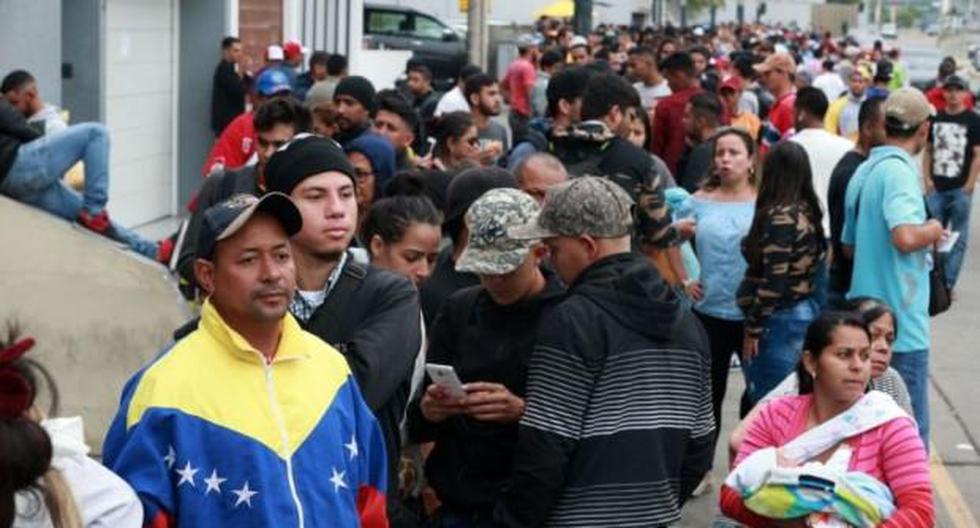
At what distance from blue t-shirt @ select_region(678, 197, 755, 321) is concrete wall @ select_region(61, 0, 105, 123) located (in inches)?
296

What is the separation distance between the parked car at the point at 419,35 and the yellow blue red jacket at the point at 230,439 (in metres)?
32.9

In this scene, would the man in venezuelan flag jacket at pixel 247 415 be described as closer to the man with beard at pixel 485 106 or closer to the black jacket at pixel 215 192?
the black jacket at pixel 215 192

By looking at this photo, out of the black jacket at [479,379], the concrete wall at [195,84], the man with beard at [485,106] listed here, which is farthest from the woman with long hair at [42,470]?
the concrete wall at [195,84]

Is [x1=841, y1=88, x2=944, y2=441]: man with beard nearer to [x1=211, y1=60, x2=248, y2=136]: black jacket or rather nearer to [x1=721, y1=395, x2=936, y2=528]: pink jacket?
[x1=721, y1=395, x2=936, y2=528]: pink jacket

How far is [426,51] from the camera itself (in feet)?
123

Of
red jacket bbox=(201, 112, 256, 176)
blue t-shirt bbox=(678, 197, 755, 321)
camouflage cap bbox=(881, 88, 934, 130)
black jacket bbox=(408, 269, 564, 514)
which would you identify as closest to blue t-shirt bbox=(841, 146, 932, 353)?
camouflage cap bbox=(881, 88, 934, 130)

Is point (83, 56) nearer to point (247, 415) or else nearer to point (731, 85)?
point (731, 85)

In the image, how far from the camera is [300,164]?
203 inches

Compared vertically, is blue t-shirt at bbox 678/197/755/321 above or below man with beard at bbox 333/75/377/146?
below

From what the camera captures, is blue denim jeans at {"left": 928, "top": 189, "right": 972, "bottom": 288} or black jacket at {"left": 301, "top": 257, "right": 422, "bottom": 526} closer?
black jacket at {"left": 301, "top": 257, "right": 422, "bottom": 526}

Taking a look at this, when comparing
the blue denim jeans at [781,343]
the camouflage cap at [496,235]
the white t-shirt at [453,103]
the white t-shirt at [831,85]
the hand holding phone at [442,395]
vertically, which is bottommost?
the blue denim jeans at [781,343]

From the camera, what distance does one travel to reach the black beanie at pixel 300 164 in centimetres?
514

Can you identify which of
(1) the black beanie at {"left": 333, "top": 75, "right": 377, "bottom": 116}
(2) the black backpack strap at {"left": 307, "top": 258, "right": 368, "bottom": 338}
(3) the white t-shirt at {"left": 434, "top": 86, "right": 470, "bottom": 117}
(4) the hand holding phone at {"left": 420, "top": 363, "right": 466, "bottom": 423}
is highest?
(1) the black beanie at {"left": 333, "top": 75, "right": 377, "bottom": 116}

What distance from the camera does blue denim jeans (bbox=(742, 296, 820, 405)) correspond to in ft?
27.6
